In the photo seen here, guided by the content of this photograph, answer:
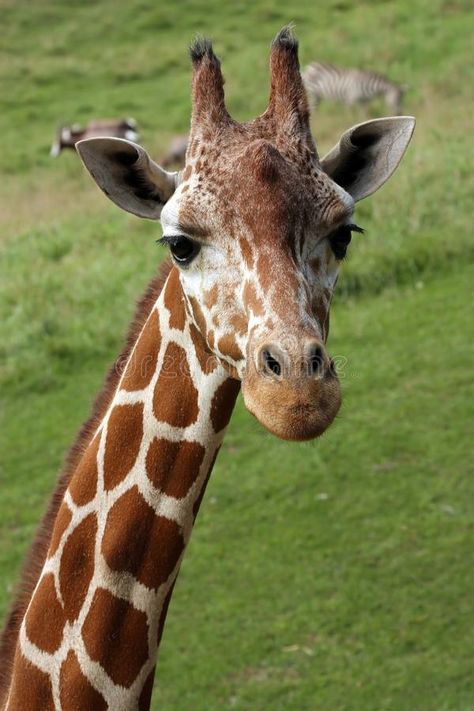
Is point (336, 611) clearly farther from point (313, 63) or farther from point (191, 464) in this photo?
point (313, 63)

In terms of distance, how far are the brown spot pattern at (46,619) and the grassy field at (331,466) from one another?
112cm

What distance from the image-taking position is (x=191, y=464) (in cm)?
393

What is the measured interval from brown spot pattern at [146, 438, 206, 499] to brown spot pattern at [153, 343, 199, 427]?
8 cm

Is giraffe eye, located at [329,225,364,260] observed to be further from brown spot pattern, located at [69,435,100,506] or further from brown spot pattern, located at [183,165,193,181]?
brown spot pattern, located at [69,435,100,506]

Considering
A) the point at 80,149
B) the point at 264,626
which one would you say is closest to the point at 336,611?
the point at 264,626

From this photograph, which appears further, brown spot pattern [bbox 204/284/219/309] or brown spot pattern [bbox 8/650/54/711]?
→ brown spot pattern [bbox 8/650/54/711]

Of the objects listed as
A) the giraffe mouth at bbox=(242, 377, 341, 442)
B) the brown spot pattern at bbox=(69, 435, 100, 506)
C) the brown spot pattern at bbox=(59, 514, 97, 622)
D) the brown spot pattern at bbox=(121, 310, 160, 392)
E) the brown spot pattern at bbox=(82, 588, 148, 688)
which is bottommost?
the brown spot pattern at bbox=(82, 588, 148, 688)

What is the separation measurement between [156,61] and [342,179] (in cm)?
2464

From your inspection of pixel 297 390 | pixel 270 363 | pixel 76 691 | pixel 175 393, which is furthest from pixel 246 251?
pixel 76 691

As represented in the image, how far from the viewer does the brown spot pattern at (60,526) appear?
4078mm

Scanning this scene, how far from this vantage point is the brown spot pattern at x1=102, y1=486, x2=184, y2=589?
3918mm

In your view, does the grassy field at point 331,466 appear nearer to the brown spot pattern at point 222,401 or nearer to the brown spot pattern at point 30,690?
the brown spot pattern at point 222,401

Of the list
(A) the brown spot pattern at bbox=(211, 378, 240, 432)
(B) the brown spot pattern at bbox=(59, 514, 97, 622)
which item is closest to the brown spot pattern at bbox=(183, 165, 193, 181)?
(A) the brown spot pattern at bbox=(211, 378, 240, 432)

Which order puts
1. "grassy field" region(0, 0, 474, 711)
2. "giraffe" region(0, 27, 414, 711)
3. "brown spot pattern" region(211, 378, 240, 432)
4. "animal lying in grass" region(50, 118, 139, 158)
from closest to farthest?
"giraffe" region(0, 27, 414, 711)
"brown spot pattern" region(211, 378, 240, 432)
"grassy field" region(0, 0, 474, 711)
"animal lying in grass" region(50, 118, 139, 158)
